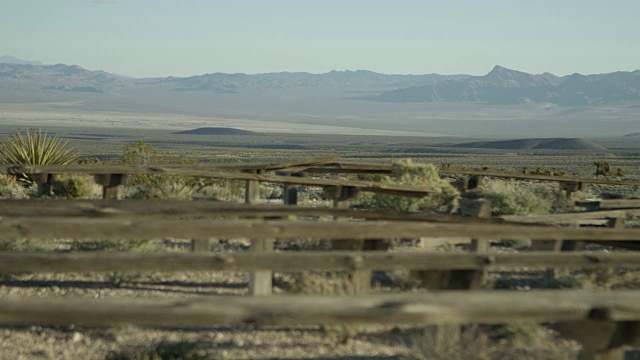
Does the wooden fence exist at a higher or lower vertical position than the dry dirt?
higher

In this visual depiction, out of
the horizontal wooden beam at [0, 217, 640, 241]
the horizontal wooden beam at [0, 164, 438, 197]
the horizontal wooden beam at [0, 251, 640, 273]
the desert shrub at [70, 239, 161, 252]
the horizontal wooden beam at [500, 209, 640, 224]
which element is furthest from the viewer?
the horizontal wooden beam at [0, 164, 438, 197]

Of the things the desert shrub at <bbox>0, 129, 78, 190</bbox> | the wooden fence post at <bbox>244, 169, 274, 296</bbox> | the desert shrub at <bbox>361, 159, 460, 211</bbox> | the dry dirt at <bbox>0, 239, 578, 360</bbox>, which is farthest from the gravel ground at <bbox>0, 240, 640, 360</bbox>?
the desert shrub at <bbox>0, 129, 78, 190</bbox>

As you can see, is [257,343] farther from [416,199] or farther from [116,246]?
[416,199]

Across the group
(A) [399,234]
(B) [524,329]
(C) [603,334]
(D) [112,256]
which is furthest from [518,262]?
(D) [112,256]

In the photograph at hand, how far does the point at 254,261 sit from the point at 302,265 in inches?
13.4

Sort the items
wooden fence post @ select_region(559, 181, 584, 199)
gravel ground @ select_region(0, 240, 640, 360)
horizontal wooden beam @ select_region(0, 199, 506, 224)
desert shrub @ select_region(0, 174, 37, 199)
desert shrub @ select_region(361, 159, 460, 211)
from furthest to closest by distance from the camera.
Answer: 1. wooden fence post @ select_region(559, 181, 584, 199)
2. desert shrub @ select_region(0, 174, 37, 199)
3. desert shrub @ select_region(361, 159, 460, 211)
4. horizontal wooden beam @ select_region(0, 199, 506, 224)
5. gravel ground @ select_region(0, 240, 640, 360)

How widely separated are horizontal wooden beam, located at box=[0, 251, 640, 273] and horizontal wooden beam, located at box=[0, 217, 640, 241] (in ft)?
3.11

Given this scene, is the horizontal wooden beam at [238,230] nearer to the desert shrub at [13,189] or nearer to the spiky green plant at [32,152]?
the desert shrub at [13,189]

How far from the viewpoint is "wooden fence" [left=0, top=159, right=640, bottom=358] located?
433cm

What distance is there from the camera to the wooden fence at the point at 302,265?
4332 millimetres

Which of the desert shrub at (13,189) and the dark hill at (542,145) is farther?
the dark hill at (542,145)

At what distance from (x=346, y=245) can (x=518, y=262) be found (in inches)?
92.6

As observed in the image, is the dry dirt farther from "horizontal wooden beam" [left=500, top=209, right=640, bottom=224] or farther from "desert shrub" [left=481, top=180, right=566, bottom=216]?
"desert shrub" [left=481, top=180, right=566, bottom=216]

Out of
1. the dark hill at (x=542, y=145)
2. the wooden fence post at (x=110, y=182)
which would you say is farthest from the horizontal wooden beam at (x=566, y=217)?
the dark hill at (x=542, y=145)
